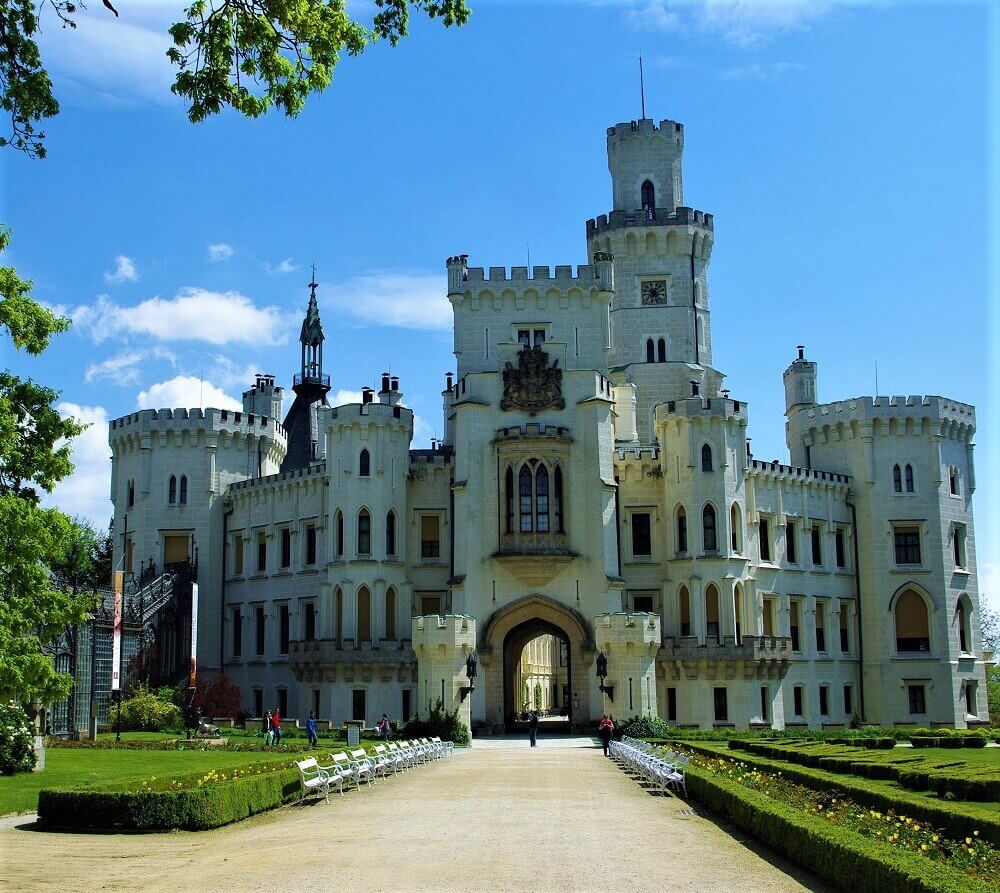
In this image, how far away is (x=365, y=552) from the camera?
2313 inches

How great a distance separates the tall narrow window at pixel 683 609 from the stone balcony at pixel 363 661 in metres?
12.6

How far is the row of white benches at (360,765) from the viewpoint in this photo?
26094 mm

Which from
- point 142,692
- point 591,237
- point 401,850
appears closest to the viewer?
point 401,850

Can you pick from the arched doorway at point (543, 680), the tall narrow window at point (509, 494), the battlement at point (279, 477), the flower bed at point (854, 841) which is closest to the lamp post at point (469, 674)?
the tall narrow window at point (509, 494)

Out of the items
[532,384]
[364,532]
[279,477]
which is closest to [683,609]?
[532,384]

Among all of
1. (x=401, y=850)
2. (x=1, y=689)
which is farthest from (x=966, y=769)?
(x=1, y=689)

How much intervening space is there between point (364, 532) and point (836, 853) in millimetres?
45246

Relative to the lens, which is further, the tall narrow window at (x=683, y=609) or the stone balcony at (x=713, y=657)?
the tall narrow window at (x=683, y=609)

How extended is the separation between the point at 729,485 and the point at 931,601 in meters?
13.5

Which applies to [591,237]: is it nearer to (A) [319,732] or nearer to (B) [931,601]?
(B) [931,601]

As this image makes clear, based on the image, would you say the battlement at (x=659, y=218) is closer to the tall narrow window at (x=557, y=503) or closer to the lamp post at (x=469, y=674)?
the tall narrow window at (x=557, y=503)

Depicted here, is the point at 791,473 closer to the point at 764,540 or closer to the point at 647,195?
the point at 764,540

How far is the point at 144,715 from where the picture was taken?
53031 mm

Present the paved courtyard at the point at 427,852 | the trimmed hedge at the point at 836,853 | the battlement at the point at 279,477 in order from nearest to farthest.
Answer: the trimmed hedge at the point at 836,853 → the paved courtyard at the point at 427,852 → the battlement at the point at 279,477
